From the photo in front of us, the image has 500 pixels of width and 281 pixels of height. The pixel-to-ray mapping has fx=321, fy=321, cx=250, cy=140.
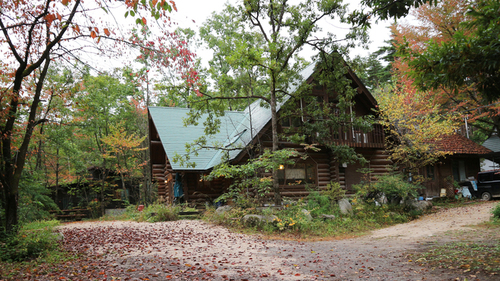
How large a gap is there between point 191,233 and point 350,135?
1109 centimetres

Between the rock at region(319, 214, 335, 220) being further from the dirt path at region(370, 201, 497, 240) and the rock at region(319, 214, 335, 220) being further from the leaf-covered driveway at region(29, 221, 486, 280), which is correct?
the leaf-covered driveway at region(29, 221, 486, 280)

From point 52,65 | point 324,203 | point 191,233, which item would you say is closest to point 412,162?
point 324,203

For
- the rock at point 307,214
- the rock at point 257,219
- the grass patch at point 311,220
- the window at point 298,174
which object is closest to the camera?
the grass patch at point 311,220

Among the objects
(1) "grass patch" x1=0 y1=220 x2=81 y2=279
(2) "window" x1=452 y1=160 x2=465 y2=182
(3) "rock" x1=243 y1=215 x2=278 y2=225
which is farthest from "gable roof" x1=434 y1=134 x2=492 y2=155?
(1) "grass patch" x1=0 y1=220 x2=81 y2=279

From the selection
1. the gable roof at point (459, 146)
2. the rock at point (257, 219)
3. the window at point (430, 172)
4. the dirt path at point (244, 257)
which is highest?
the gable roof at point (459, 146)

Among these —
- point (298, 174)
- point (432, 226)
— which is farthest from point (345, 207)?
point (298, 174)

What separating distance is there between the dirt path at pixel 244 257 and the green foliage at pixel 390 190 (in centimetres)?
231

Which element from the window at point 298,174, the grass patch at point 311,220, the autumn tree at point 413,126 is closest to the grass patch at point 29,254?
the grass patch at point 311,220

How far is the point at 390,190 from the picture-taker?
13.8 meters

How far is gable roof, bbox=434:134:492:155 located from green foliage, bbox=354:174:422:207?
814 centimetres

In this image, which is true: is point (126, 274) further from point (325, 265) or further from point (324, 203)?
point (324, 203)

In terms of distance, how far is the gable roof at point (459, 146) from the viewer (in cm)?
2111

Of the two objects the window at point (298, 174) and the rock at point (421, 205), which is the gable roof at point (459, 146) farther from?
the window at point (298, 174)

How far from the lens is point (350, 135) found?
18.2 metres
